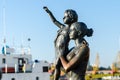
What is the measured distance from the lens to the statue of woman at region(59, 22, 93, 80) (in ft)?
20.0

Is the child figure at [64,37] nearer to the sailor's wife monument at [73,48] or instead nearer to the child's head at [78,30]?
the sailor's wife monument at [73,48]

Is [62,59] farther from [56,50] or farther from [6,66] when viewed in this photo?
[6,66]

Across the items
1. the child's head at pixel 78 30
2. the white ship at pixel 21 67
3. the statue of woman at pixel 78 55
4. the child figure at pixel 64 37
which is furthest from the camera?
the white ship at pixel 21 67

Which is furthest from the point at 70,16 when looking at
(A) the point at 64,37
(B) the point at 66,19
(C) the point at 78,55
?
(C) the point at 78,55

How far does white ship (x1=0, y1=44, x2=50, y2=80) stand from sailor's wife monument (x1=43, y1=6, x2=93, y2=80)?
30364 mm

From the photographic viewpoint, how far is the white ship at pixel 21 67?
122 ft

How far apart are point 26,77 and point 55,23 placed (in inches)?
1221

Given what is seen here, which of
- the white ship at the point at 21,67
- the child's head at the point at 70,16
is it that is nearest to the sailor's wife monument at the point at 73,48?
the child's head at the point at 70,16

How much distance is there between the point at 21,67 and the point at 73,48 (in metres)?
33.0

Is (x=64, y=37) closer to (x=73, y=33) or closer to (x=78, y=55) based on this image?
(x=73, y=33)

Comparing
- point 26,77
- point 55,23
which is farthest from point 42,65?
point 55,23

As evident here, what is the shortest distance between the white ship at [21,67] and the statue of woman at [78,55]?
1209 inches

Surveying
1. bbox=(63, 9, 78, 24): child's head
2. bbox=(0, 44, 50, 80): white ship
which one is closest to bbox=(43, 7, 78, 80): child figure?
bbox=(63, 9, 78, 24): child's head

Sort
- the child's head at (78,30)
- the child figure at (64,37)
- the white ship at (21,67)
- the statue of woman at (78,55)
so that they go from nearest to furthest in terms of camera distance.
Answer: the statue of woman at (78,55)
the child's head at (78,30)
the child figure at (64,37)
the white ship at (21,67)
